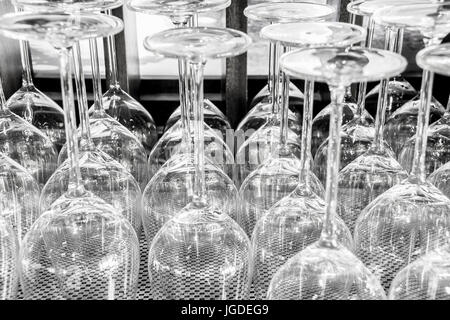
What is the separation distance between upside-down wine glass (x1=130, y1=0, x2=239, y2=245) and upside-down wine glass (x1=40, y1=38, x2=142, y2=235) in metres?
0.02

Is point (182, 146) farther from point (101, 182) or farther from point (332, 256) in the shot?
point (332, 256)

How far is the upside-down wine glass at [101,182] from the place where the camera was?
1049 mm

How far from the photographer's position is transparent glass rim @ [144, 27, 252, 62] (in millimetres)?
748

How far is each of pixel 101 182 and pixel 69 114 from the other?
223 millimetres

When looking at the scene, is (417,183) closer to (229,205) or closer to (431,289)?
(431,289)

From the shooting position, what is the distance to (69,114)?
33.5 inches

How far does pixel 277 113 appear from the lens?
1.17 m

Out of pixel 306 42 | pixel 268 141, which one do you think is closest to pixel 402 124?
pixel 268 141

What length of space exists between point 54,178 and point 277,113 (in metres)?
0.37

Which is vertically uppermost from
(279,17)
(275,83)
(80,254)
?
(279,17)

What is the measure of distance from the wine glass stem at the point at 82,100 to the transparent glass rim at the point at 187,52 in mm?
217

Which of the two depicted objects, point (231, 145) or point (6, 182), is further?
point (231, 145)

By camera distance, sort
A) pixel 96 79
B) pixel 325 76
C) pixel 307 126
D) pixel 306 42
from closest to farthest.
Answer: pixel 325 76
pixel 306 42
pixel 307 126
pixel 96 79
